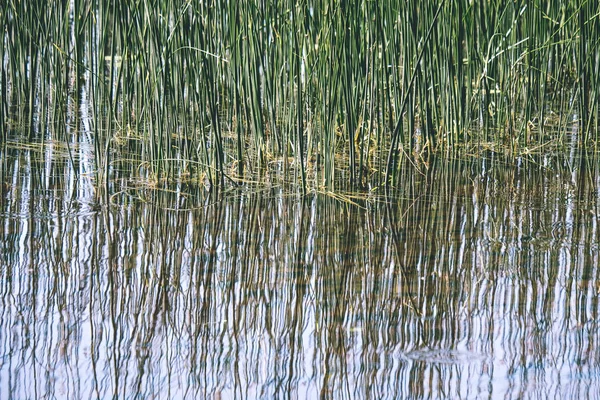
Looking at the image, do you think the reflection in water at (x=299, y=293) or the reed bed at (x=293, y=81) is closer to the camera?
the reflection in water at (x=299, y=293)

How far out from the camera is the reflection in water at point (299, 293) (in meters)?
1.48

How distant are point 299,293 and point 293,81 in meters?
0.96

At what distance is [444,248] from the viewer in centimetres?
212

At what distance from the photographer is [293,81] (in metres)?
2.63

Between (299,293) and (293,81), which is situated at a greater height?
(293,81)

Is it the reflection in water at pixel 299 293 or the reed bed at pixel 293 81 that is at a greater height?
the reed bed at pixel 293 81

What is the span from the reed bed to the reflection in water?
7.7 inches

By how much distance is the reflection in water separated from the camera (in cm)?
148

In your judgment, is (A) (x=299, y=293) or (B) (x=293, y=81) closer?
(A) (x=299, y=293)

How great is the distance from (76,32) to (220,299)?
50.0 inches

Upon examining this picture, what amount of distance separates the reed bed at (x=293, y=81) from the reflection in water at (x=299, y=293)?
0.64ft

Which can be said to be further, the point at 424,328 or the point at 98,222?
the point at 98,222

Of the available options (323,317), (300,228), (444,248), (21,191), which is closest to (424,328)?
(323,317)

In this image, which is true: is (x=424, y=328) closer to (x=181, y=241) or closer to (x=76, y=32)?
Answer: (x=181, y=241)
